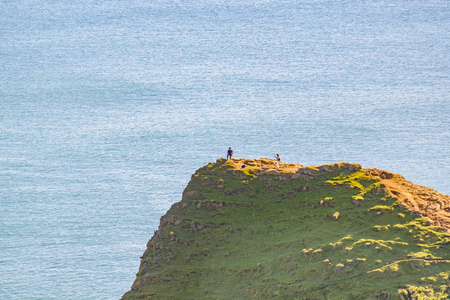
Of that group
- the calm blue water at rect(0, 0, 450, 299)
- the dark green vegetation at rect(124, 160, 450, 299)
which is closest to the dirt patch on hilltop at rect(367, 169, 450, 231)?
the dark green vegetation at rect(124, 160, 450, 299)

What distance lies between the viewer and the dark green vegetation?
3212 centimetres

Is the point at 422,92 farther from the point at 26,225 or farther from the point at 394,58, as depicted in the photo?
the point at 26,225

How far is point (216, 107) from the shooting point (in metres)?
104

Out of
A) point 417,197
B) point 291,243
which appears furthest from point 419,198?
point 291,243

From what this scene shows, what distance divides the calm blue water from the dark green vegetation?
97.2 feet

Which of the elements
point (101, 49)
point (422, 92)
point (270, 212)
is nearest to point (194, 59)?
point (101, 49)

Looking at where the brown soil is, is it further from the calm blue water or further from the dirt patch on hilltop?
the calm blue water

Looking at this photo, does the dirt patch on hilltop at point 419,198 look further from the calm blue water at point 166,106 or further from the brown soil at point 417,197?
the calm blue water at point 166,106

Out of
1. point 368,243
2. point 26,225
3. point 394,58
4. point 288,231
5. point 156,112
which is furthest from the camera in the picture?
point 394,58

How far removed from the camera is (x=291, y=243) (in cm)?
3516

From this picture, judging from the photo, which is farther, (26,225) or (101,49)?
(101,49)

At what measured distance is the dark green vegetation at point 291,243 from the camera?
3212cm

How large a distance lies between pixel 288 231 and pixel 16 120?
75352 mm

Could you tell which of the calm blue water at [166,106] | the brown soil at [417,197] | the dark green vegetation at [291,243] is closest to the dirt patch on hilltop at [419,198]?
the brown soil at [417,197]
